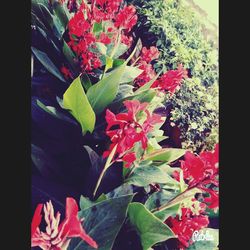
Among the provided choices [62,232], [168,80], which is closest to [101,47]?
[168,80]

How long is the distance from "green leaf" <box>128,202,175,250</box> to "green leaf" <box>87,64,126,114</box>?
27 cm

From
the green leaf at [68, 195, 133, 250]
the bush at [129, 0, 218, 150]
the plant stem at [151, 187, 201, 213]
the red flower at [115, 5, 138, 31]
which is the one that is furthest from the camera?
the bush at [129, 0, 218, 150]

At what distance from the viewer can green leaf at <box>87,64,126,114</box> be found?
Answer: 1080mm

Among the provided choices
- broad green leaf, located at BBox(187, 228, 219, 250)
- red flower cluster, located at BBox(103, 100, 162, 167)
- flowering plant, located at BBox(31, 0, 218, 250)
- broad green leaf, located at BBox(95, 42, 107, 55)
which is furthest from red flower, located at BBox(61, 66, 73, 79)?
broad green leaf, located at BBox(187, 228, 219, 250)

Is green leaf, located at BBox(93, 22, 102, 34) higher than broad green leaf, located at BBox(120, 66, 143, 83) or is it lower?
higher

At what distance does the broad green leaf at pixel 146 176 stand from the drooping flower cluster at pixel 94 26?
31 cm

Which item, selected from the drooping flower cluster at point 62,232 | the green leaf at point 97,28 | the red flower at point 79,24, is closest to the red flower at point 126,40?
the green leaf at point 97,28

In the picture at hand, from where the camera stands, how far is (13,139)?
888mm

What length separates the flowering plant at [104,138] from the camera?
1.00 m

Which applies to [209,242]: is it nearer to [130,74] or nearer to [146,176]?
[146,176]

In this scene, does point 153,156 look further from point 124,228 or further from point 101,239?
point 101,239

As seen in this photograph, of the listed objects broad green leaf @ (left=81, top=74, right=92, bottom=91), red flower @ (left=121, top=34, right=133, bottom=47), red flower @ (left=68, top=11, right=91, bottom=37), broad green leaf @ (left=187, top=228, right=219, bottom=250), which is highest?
red flower @ (left=68, top=11, right=91, bottom=37)

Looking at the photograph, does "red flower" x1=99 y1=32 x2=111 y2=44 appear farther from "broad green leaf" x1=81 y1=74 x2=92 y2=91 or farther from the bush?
the bush

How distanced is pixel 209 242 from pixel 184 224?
20 centimetres
